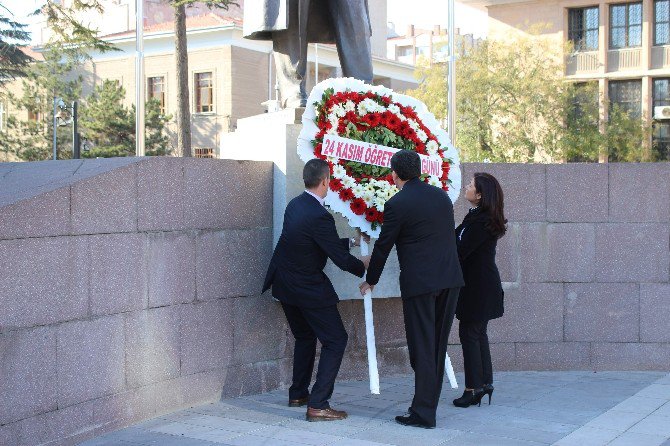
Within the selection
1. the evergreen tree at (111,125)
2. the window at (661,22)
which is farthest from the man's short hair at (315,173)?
the window at (661,22)

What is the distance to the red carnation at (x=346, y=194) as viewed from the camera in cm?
756

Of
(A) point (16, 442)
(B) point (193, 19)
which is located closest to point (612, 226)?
(A) point (16, 442)

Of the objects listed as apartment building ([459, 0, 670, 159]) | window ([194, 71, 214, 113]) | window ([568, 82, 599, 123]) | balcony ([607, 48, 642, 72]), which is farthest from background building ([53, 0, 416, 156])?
balcony ([607, 48, 642, 72])

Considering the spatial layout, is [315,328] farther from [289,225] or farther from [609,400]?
[609,400]

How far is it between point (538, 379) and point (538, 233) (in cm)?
143

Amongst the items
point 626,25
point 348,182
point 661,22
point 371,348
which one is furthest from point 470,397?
point 626,25

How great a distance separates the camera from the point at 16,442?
5.70 meters

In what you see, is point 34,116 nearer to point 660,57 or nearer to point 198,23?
point 198,23

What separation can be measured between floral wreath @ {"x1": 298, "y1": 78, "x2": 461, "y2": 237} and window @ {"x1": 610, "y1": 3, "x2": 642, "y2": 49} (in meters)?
43.2

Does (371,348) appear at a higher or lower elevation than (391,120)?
lower

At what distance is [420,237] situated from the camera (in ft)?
21.6

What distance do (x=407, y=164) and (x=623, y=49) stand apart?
4448 cm

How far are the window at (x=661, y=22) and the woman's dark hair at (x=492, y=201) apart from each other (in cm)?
4382

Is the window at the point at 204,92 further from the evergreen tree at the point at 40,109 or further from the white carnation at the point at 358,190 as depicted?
the white carnation at the point at 358,190
